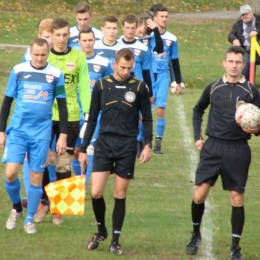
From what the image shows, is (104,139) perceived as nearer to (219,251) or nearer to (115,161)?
(115,161)

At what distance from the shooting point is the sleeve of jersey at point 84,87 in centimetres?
958

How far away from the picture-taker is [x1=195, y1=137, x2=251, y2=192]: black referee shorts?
25.7 feet

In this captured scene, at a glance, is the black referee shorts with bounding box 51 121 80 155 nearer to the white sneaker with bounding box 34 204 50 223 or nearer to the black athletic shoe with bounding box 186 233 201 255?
the white sneaker with bounding box 34 204 50 223

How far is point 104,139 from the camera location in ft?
26.5

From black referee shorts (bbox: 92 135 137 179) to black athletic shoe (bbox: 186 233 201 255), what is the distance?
0.90 m

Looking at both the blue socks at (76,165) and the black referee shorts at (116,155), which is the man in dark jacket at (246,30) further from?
the black referee shorts at (116,155)

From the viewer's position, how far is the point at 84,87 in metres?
9.66

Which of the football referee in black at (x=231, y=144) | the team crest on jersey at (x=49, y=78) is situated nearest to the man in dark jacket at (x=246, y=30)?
the team crest on jersey at (x=49, y=78)

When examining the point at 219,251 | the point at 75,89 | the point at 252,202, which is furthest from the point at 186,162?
the point at 219,251

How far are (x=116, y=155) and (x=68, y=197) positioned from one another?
0.95 metres

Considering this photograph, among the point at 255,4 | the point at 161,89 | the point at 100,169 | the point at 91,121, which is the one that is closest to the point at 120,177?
the point at 100,169

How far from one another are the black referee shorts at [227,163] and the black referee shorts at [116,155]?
0.72 metres

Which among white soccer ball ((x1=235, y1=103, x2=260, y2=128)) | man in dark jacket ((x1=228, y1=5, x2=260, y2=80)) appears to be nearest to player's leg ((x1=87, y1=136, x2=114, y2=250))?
white soccer ball ((x1=235, y1=103, x2=260, y2=128))

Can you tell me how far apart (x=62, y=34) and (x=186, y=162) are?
4536 millimetres
